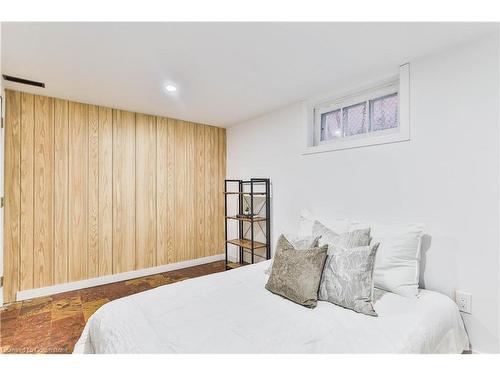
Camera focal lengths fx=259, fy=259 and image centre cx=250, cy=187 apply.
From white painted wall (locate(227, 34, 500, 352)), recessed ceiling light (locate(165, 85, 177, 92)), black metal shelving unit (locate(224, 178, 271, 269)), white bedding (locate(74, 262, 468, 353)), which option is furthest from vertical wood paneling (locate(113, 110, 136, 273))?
white painted wall (locate(227, 34, 500, 352))

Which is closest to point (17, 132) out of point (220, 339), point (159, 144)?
point (159, 144)

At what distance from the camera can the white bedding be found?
1221mm

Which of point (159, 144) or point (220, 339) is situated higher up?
point (159, 144)

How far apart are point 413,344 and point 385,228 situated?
89 cm

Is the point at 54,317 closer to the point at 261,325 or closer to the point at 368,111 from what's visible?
the point at 261,325

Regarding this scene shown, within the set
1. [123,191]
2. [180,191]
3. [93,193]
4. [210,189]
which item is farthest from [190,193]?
[93,193]

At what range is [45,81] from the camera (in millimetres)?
2426

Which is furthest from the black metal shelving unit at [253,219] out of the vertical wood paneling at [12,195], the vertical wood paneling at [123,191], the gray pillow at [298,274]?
the vertical wood paneling at [12,195]

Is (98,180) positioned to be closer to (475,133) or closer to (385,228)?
(385,228)

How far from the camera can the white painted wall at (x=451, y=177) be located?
→ 1.67 m

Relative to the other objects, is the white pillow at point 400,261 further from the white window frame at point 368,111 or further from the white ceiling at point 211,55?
the white ceiling at point 211,55

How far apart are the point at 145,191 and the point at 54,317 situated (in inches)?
65.6

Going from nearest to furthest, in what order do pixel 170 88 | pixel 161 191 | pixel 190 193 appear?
pixel 170 88 < pixel 161 191 < pixel 190 193

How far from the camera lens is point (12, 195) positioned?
2.67 meters
